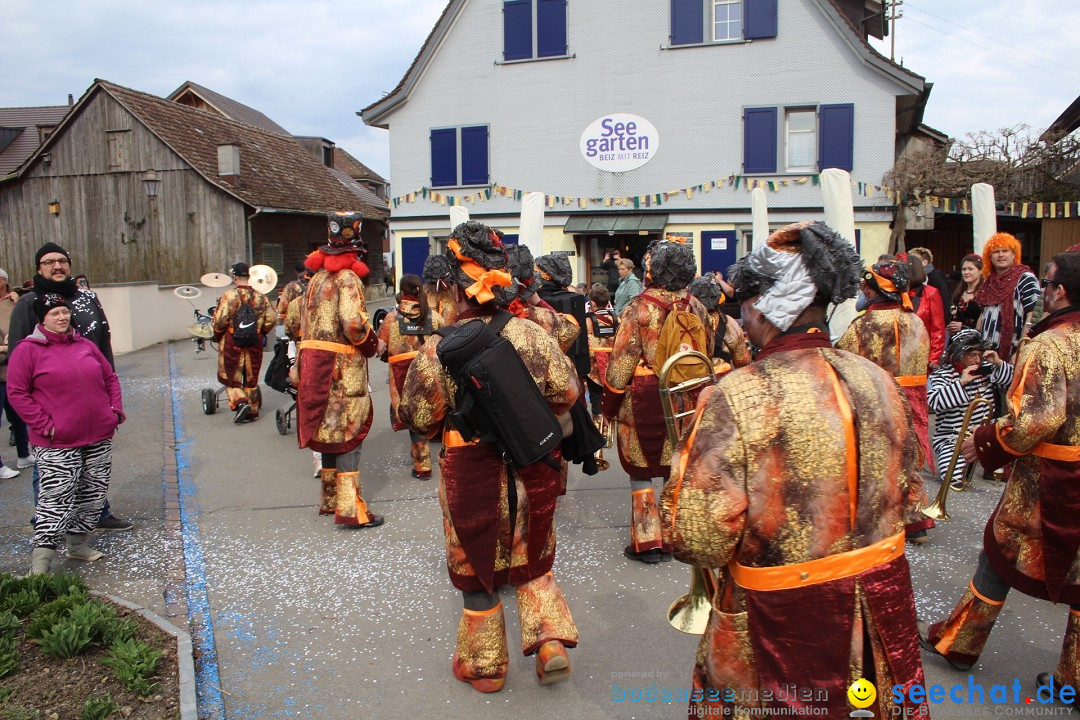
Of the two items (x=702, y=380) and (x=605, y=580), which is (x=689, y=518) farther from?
(x=605, y=580)

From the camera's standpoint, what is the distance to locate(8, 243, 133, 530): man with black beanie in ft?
16.9

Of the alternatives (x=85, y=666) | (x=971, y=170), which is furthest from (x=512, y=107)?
(x=85, y=666)

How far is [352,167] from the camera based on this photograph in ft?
153

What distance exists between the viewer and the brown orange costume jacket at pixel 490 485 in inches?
136

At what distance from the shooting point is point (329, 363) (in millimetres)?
5828

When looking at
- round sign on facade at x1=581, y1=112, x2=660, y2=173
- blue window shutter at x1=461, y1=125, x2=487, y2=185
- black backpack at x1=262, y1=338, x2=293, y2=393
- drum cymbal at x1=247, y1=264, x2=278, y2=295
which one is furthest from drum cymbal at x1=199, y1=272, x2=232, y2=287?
round sign on facade at x1=581, y1=112, x2=660, y2=173

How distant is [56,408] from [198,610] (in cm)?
153

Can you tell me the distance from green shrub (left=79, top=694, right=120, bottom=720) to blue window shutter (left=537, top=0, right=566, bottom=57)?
1730 cm

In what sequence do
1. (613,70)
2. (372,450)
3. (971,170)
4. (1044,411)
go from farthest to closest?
(613,70), (971,170), (372,450), (1044,411)

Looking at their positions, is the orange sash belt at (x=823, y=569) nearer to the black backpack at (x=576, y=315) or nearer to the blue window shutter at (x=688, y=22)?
the black backpack at (x=576, y=315)

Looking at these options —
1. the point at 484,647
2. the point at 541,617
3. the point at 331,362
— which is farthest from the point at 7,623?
the point at 331,362

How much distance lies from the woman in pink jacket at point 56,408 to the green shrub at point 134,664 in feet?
4.98

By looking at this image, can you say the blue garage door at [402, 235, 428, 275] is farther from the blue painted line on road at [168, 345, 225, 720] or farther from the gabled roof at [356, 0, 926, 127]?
the blue painted line on road at [168, 345, 225, 720]

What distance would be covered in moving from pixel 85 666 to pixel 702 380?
10.1 ft
